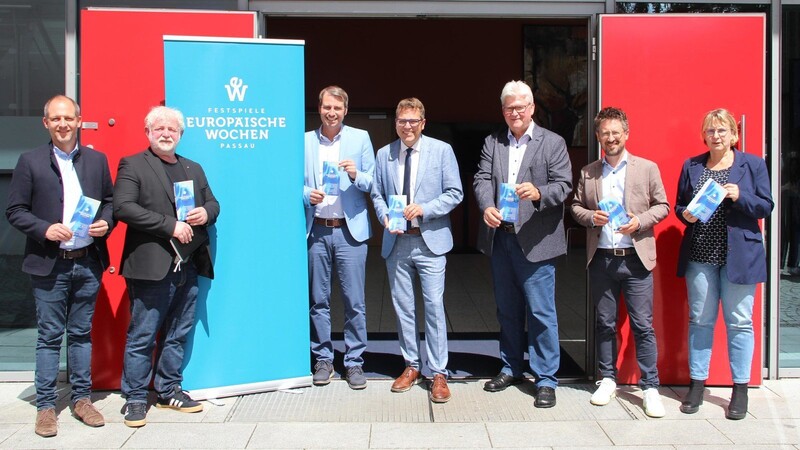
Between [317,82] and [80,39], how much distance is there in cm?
881

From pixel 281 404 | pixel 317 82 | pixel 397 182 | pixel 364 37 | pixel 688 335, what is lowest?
pixel 281 404

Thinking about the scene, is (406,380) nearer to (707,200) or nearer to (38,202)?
(707,200)

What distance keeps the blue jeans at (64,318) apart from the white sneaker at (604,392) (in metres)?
2.98

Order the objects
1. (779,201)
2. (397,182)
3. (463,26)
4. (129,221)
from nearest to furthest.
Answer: (129,221) < (397,182) < (779,201) < (463,26)

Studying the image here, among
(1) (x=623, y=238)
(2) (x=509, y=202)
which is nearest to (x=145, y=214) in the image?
Result: (2) (x=509, y=202)

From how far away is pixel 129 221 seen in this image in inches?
154

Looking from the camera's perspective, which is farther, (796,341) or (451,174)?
(796,341)

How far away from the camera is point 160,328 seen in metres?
4.35

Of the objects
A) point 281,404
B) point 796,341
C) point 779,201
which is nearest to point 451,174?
point 281,404

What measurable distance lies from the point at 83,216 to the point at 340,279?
158 centimetres

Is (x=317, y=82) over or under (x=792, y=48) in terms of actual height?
over

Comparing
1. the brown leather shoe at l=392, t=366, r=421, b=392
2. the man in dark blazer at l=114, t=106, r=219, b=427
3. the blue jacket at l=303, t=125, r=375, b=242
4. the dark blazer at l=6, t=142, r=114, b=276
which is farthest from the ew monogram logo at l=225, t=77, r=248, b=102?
the brown leather shoe at l=392, t=366, r=421, b=392

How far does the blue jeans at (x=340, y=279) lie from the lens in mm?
4656

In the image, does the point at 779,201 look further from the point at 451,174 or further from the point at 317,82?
the point at 317,82
